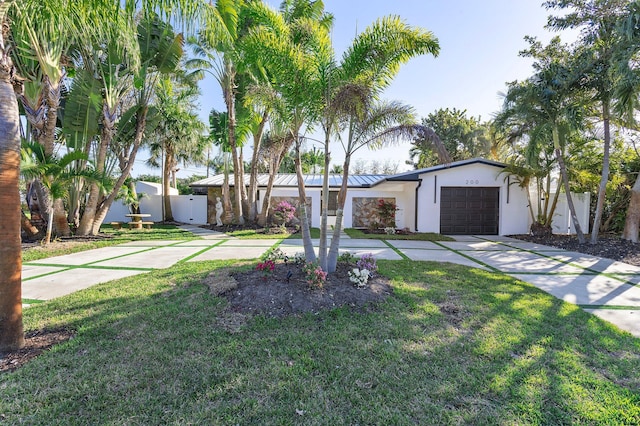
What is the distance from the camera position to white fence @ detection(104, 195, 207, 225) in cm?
1844

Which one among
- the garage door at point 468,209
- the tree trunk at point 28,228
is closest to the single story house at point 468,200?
the garage door at point 468,209

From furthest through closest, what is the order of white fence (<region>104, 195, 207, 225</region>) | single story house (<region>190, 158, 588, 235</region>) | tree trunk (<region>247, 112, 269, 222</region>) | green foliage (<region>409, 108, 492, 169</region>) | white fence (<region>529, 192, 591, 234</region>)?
green foliage (<region>409, 108, 492, 169</region>), white fence (<region>104, 195, 207, 225</region>), tree trunk (<region>247, 112, 269, 222</region>), single story house (<region>190, 158, 588, 235</region>), white fence (<region>529, 192, 591, 234</region>)

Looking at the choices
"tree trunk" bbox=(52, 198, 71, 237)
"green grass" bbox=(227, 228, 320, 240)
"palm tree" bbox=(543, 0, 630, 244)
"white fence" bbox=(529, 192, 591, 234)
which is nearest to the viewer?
"palm tree" bbox=(543, 0, 630, 244)

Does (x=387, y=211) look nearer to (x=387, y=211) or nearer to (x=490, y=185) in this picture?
(x=387, y=211)

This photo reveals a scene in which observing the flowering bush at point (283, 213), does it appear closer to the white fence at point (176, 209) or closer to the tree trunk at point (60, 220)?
the white fence at point (176, 209)

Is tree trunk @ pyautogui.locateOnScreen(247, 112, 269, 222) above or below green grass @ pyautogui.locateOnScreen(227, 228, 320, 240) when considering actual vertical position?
above

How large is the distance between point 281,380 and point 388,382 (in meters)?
0.96

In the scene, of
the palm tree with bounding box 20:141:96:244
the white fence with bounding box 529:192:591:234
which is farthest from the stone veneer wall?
the palm tree with bounding box 20:141:96:244

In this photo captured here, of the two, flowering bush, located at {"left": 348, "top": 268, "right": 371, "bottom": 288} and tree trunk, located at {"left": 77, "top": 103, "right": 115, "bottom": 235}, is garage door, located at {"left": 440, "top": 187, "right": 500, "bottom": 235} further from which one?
tree trunk, located at {"left": 77, "top": 103, "right": 115, "bottom": 235}

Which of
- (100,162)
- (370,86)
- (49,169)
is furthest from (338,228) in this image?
(100,162)

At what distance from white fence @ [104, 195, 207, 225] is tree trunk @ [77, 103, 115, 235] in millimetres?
7162

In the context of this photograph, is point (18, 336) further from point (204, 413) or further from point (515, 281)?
point (515, 281)

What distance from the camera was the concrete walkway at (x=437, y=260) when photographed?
4877 mm

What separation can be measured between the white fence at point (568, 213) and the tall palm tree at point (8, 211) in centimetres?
1727
